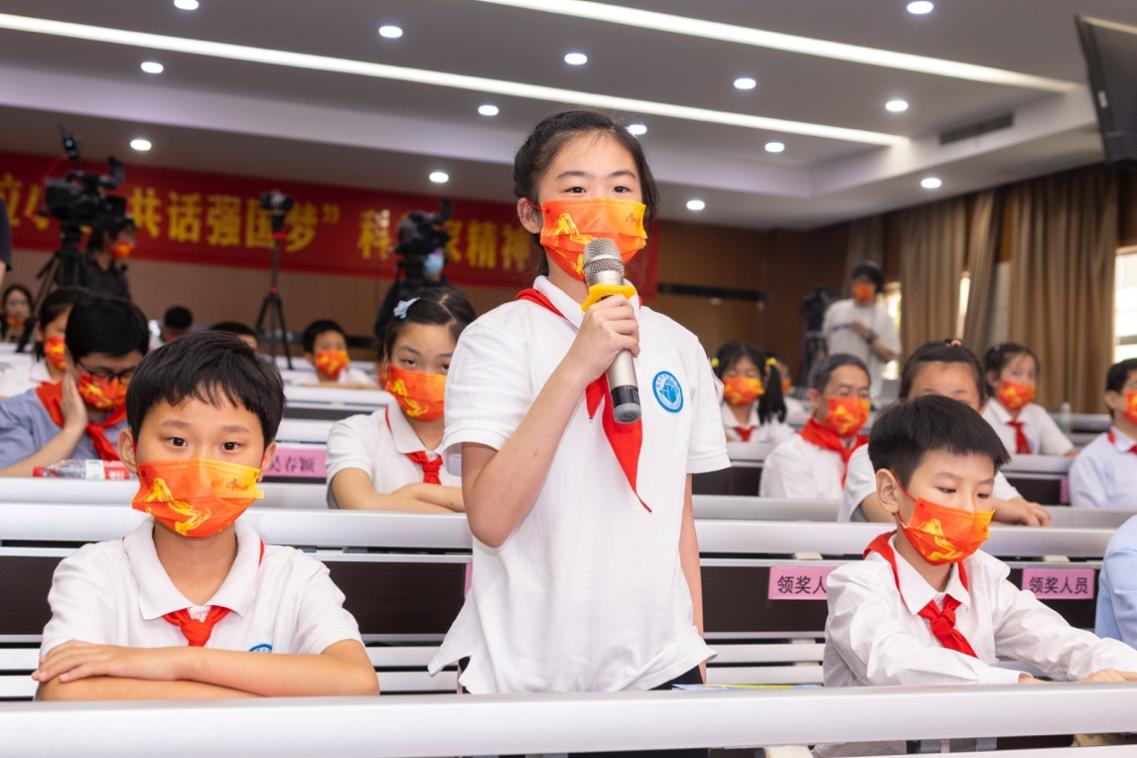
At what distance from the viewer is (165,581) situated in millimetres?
1331

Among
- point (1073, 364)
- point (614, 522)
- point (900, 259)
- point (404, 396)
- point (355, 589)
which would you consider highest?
point (900, 259)

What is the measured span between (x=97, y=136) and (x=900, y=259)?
727cm

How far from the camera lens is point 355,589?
5.63 feet

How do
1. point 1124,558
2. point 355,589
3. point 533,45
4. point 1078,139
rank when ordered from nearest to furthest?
1. point 355,589
2. point 1124,558
3. point 533,45
4. point 1078,139

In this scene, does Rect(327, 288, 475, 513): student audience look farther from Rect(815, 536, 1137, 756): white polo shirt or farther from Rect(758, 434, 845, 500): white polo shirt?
Rect(758, 434, 845, 500): white polo shirt

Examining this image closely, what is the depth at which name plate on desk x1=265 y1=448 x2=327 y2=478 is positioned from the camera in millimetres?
3117

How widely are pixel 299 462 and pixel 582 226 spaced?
81.0 inches

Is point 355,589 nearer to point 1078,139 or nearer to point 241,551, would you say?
point 241,551

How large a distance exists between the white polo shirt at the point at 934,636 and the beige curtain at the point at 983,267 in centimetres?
864

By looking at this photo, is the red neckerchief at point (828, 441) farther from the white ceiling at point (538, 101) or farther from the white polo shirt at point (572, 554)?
the white ceiling at point (538, 101)

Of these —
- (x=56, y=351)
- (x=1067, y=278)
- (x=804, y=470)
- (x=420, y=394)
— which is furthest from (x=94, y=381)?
(x=1067, y=278)

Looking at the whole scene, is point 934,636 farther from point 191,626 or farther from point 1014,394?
point 1014,394

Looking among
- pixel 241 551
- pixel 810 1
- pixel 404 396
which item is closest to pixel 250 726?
pixel 241 551

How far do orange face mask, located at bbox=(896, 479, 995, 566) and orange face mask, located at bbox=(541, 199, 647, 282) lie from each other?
753 millimetres
